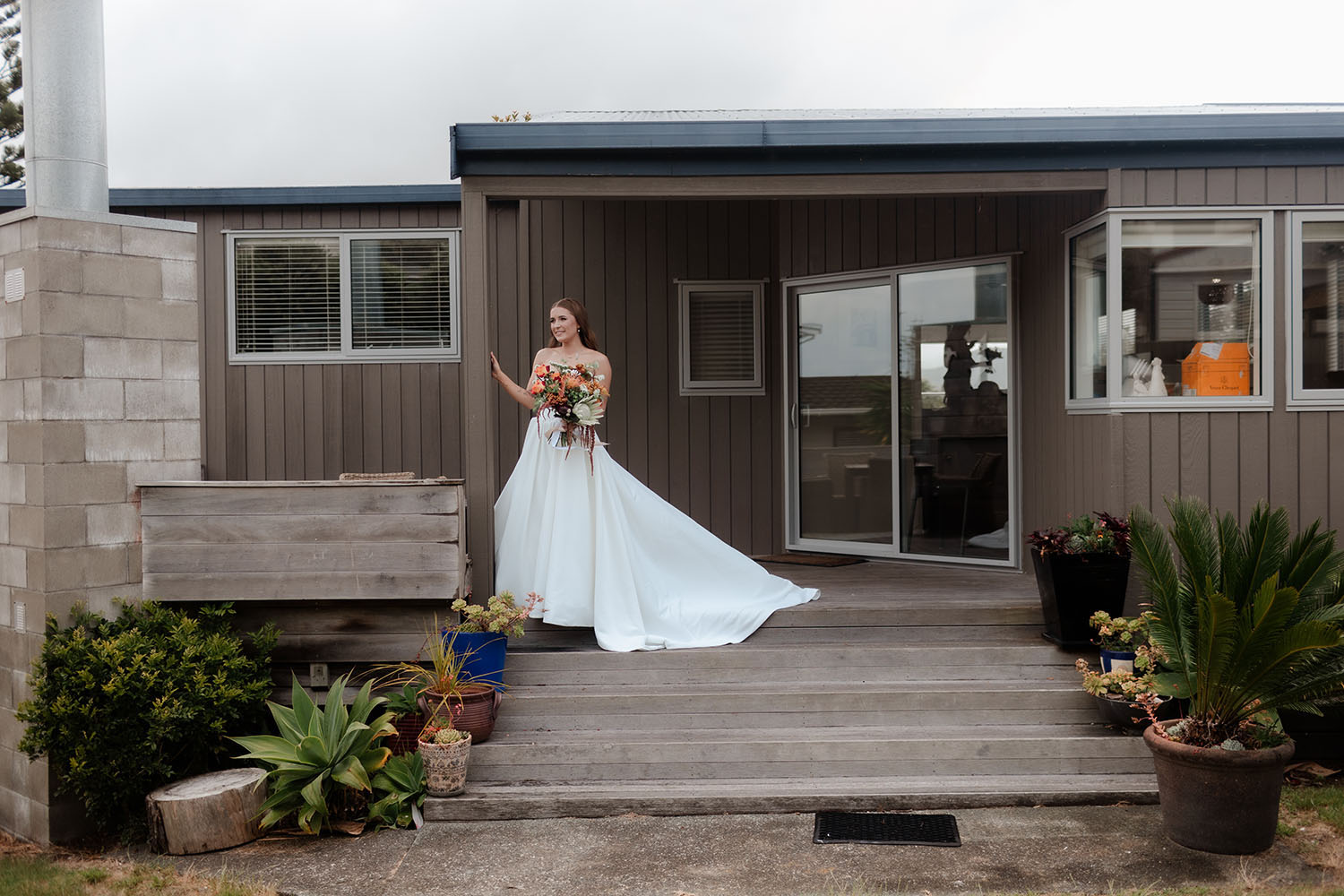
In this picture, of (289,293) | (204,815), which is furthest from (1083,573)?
(289,293)

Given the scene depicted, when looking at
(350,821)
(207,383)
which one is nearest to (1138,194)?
(350,821)

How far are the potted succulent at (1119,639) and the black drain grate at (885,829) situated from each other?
3.70ft

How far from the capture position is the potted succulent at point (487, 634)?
4.64 m

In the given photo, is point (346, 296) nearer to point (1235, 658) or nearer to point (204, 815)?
point (204, 815)

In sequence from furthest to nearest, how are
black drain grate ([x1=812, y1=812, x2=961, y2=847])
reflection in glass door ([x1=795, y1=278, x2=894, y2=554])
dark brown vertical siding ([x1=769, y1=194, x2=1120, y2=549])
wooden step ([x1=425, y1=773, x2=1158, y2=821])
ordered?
reflection in glass door ([x1=795, y1=278, x2=894, y2=554]) → dark brown vertical siding ([x1=769, y1=194, x2=1120, y2=549]) → wooden step ([x1=425, y1=773, x2=1158, y2=821]) → black drain grate ([x1=812, y1=812, x2=961, y2=847])

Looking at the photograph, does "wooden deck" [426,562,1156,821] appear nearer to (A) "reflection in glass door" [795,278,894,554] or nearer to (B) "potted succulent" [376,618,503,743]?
(B) "potted succulent" [376,618,503,743]

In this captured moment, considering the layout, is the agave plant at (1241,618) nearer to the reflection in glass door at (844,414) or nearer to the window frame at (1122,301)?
the window frame at (1122,301)

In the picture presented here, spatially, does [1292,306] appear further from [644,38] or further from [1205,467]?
[644,38]

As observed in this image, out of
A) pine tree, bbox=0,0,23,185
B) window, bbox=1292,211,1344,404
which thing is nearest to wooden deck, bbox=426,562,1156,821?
window, bbox=1292,211,1344,404

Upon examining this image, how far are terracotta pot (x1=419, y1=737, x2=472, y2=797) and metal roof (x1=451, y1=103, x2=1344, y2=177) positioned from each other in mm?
2638

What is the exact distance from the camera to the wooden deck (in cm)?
422

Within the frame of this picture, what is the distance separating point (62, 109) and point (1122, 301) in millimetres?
4950

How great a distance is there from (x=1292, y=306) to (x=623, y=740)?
3783 mm

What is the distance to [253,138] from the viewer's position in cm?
2494
